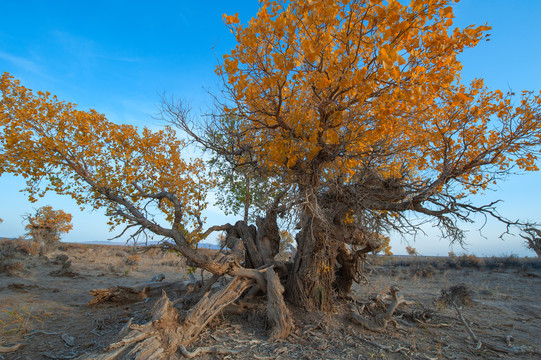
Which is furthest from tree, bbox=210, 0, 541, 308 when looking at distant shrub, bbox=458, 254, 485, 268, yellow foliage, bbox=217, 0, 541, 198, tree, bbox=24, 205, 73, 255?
tree, bbox=24, 205, 73, 255

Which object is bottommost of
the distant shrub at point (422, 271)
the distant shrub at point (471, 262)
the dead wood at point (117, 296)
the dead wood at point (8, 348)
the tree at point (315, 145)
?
the dead wood at point (8, 348)

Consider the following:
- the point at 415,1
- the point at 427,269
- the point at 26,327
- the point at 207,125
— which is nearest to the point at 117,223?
the point at 26,327

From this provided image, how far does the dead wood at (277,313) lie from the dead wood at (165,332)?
0.78 meters

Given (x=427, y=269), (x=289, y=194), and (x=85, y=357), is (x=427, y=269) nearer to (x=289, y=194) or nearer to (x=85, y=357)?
(x=289, y=194)

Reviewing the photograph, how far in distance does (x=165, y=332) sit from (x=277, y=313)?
2130 mm

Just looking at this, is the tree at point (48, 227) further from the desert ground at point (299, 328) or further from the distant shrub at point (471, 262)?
the distant shrub at point (471, 262)

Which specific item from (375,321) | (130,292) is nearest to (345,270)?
(375,321)

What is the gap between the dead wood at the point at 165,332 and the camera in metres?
4.41

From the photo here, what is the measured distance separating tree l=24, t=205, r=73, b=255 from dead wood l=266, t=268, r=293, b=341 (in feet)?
66.3

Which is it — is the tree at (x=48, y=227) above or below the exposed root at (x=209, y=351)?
above

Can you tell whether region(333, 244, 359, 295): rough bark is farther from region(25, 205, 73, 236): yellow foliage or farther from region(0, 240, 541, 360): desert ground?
region(25, 205, 73, 236): yellow foliage

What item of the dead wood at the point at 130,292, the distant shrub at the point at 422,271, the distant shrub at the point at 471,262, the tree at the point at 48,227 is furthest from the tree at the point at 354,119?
the tree at the point at 48,227

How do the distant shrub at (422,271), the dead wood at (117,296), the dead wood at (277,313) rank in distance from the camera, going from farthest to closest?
1. the distant shrub at (422,271)
2. the dead wood at (117,296)
3. the dead wood at (277,313)

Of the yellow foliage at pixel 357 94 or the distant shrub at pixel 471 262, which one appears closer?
the yellow foliage at pixel 357 94
